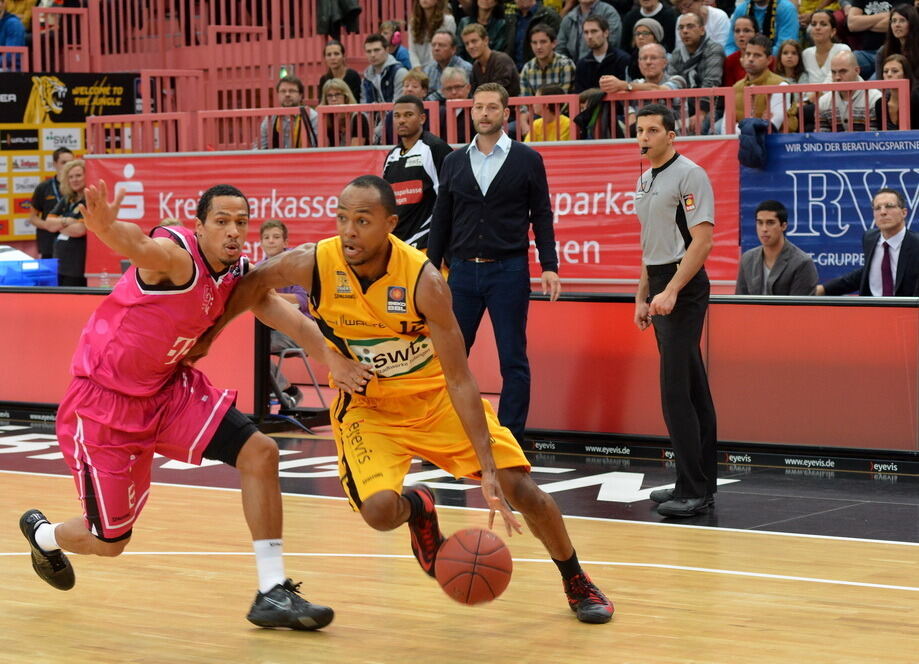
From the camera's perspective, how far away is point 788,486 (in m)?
9.03

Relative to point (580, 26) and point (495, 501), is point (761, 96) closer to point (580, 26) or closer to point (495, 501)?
point (580, 26)

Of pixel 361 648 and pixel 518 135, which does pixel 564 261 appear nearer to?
pixel 518 135

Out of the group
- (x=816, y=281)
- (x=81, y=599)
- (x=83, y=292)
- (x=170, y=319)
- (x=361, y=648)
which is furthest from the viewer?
(x=83, y=292)

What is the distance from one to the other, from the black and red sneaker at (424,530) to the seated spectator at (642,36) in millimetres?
8681

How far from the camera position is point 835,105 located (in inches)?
455

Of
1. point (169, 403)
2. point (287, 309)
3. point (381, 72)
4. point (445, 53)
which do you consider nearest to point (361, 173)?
point (445, 53)

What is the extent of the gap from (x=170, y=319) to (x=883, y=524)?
4149 mm

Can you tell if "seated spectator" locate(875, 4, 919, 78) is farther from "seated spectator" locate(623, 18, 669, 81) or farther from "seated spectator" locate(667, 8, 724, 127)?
"seated spectator" locate(623, 18, 669, 81)

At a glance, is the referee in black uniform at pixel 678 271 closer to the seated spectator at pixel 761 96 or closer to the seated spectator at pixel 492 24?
the seated spectator at pixel 761 96

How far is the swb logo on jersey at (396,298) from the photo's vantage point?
18.1 feet

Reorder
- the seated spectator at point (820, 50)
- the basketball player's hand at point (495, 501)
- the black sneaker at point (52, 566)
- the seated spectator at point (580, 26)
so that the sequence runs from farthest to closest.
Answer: the seated spectator at point (580, 26) < the seated spectator at point (820, 50) < the black sneaker at point (52, 566) < the basketball player's hand at point (495, 501)

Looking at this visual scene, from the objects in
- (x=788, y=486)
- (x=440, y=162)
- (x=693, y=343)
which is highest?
(x=440, y=162)

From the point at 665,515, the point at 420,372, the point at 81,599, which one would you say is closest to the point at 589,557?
the point at 665,515

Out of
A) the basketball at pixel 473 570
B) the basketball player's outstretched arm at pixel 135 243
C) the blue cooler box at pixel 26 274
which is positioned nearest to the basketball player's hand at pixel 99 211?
the basketball player's outstretched arm at pixel 135 243
